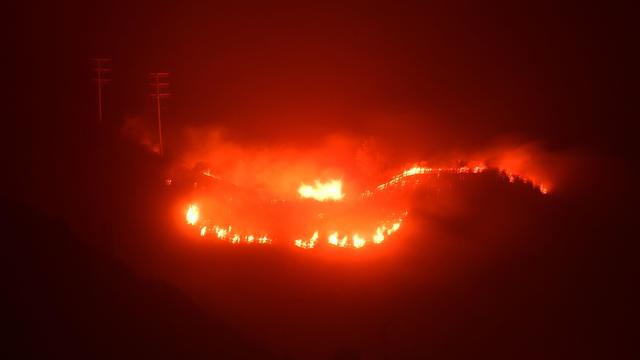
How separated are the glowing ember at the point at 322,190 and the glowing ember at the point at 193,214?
144 inches

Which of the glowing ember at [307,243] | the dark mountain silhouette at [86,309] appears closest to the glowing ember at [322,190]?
the glowing ember at [307,243]

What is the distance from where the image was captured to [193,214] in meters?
15.8

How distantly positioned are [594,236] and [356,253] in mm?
7236

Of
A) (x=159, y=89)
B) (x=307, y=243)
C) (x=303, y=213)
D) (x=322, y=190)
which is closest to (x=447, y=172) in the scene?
(x=322, y=190)

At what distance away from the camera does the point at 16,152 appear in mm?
16891

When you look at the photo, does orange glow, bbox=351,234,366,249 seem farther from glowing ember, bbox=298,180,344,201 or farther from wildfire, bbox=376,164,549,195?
glowing ember, bbox=298,180,344,201

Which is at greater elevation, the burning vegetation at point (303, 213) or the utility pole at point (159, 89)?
the utility pole at point (159, 89)

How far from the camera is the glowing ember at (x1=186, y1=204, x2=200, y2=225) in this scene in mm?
15590

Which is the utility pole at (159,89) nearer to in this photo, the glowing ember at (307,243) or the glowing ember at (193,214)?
the glowing ember at (193,214)

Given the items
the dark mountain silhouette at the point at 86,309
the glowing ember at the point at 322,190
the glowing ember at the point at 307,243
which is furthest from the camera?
the glowing ember at the point at 322,190

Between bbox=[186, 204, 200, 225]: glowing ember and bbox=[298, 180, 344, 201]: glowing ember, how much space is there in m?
3.67

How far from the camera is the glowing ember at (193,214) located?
15.6 metres

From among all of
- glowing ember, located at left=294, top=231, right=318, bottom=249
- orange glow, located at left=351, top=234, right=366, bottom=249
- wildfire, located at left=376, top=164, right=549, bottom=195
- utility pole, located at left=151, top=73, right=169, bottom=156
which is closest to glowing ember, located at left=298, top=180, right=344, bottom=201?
wildfire, located at left=376, top=164, right=549, bottom=195

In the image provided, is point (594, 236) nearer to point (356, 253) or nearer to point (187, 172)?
point (356, 253)
